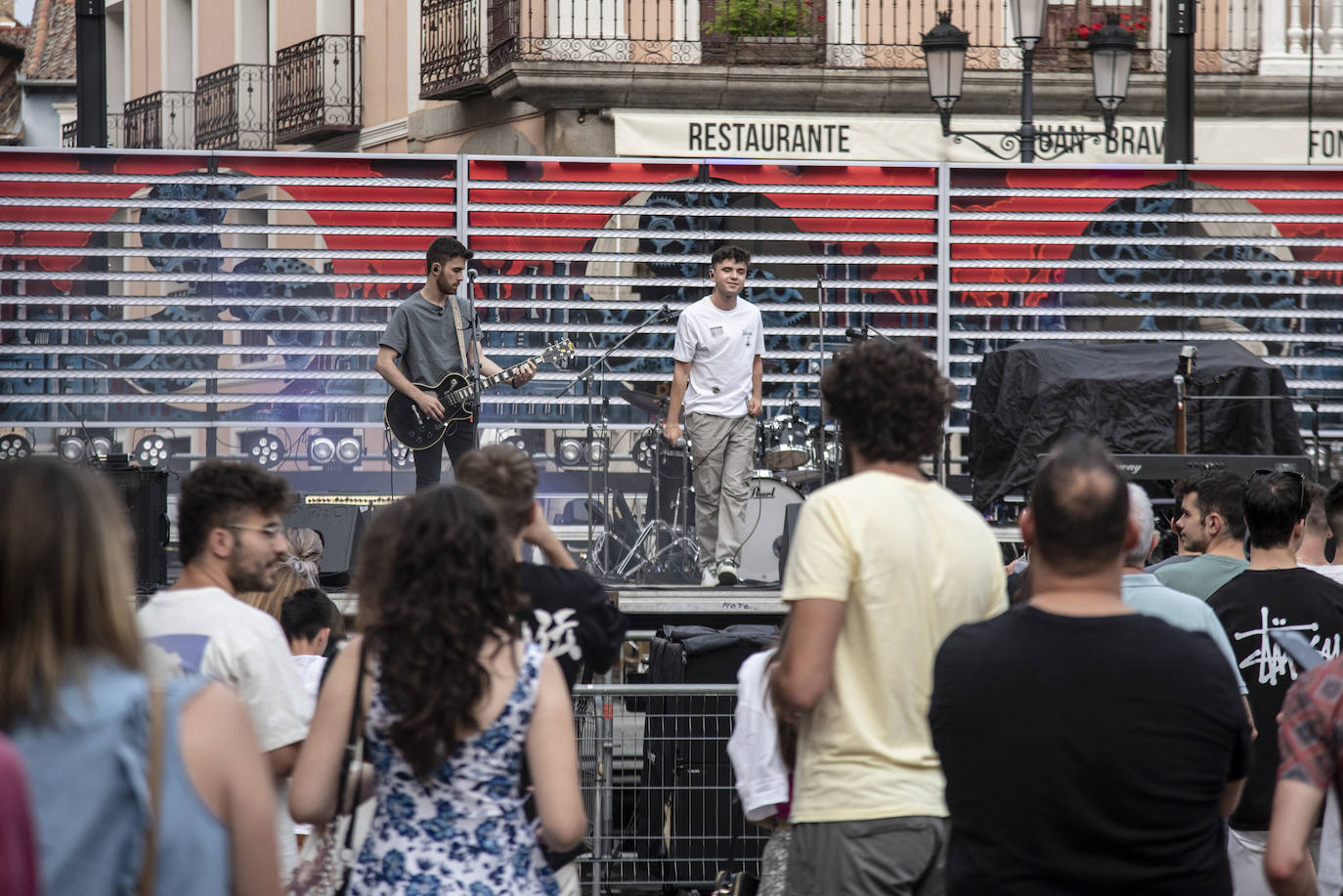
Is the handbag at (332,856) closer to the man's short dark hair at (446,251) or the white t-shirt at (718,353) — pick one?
the man's short dark hair at (446,251)

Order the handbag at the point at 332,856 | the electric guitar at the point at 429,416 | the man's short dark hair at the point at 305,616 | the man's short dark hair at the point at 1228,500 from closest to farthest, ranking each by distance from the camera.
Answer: the handbag at the point at 332,856
the man's short dark hair at the point at 305,616
the man's short dark hair at the point at 1228,500
the electric guitar at the point at 429,416

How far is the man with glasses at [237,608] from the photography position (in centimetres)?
389

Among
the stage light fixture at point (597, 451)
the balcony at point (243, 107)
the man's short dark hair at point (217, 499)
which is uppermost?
the balcony at point (243, 107)

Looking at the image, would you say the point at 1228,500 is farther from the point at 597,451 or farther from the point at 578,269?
the point at 578,269

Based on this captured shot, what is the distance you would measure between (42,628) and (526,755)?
1.04 m

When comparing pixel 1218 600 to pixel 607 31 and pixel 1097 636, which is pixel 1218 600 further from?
pixel 607 31

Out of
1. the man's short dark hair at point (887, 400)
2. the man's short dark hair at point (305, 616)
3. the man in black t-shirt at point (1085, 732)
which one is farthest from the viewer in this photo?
the man's short dark hair at point (305, 616)

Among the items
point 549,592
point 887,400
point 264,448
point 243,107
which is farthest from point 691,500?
point 243,107

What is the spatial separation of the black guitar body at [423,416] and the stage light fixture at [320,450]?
301 cm

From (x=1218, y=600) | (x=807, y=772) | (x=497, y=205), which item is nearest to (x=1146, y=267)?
(x=497, y=205)

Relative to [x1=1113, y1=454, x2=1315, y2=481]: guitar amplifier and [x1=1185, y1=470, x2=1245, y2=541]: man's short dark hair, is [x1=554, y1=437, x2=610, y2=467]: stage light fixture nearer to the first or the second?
[x1=1113, y1=454, x2=1315, y2=481]: guitar amplifier

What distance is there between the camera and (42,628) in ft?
8.05

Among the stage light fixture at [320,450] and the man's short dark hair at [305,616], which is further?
the stage light fixture at [320,450]


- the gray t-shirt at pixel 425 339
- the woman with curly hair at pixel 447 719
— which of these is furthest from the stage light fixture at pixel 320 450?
the woman with curly hair at pixel 447 719
